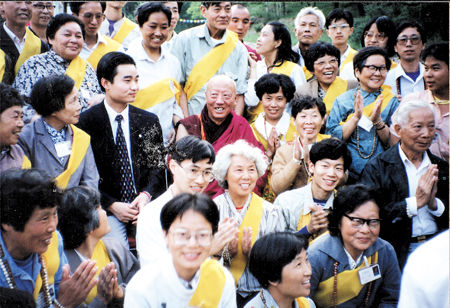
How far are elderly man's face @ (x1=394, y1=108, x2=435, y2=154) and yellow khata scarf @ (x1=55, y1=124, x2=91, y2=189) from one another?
2.35 metres

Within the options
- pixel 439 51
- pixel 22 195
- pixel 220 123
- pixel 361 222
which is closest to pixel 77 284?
pixel 22 195

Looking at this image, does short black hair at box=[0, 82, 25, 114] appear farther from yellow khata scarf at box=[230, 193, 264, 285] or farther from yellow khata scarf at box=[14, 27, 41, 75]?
yellow khata scarf at box=[230, 193, 264, 285]

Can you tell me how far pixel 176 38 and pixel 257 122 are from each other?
4.31 feet

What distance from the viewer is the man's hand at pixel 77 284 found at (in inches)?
101

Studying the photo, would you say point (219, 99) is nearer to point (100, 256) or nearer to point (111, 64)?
point (111, 64)

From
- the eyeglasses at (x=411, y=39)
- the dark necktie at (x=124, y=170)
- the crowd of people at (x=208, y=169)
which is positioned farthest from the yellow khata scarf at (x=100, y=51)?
the eyeglasses at (x=411, y=39)

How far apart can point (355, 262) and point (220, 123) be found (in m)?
1.64

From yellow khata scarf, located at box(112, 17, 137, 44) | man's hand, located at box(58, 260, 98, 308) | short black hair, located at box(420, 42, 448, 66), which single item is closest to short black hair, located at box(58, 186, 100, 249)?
man's hand, located at box(58, 260, 98, 308)

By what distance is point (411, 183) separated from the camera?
11.6 feet

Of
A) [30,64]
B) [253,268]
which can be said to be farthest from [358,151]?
[30,64]

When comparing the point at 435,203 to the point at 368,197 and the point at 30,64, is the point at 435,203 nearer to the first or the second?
the point at 368,197

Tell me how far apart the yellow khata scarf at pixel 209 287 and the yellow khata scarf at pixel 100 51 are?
→ 2.62 metres

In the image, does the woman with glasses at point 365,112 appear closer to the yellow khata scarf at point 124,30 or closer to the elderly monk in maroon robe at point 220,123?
the elderly monk in maroon robe at point 220,123

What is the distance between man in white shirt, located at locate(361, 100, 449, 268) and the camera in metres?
3.43
